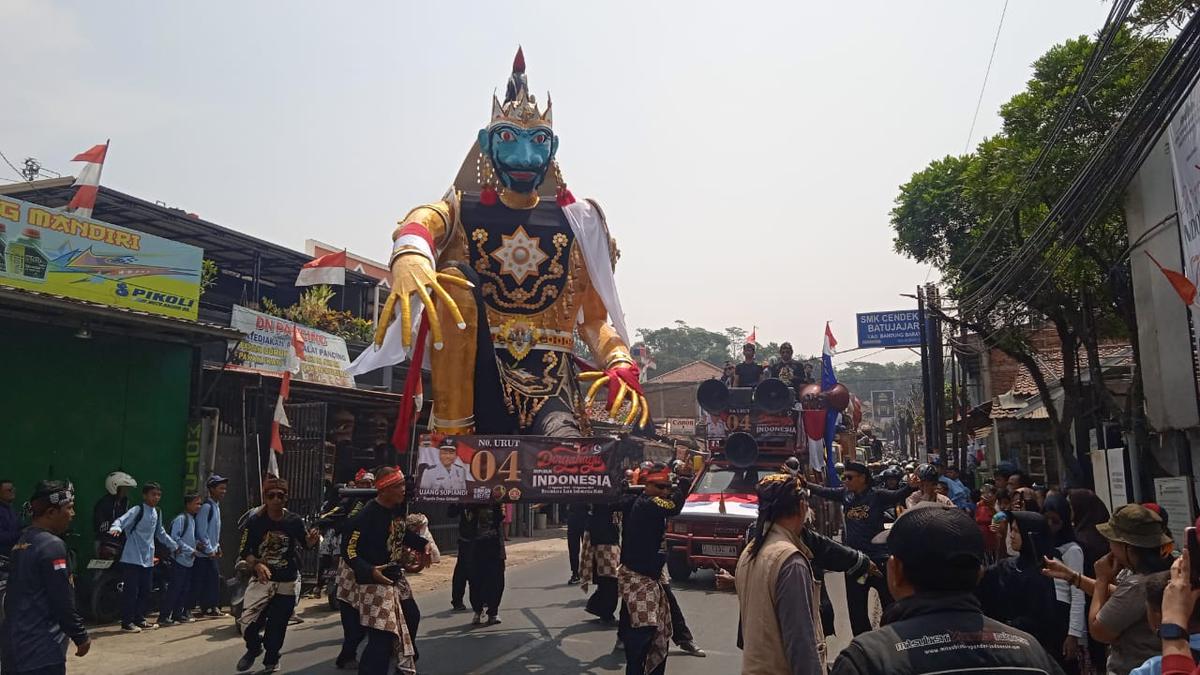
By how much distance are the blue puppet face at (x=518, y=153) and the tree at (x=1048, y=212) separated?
6310 millimetres

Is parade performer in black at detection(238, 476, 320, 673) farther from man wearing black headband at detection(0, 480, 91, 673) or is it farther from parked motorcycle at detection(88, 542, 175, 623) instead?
parked motorcycle at detection(88, 542, 175, 623)

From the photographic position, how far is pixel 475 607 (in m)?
9.26

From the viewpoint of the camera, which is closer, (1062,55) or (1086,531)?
(1086,531)

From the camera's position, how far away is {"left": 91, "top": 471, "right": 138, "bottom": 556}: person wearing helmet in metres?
9.58

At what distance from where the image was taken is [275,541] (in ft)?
23.7

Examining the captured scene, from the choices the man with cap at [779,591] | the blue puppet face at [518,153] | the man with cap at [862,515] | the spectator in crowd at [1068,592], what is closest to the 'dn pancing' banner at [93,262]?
the blue puppet face at [518,153]

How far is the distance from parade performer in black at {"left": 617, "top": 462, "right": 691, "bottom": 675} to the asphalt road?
1.16 meters

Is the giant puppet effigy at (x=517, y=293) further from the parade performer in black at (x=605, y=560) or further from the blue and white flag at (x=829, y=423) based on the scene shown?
the blue and white flag at (x=829, y=423)

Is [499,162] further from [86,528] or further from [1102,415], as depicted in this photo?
[1102,415]

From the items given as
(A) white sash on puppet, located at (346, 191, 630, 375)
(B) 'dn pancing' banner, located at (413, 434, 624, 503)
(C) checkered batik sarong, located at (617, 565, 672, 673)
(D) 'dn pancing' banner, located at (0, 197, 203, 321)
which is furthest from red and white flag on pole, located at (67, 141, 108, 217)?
(C) checkered batik sarong, located at (617, 565, 672, 673)

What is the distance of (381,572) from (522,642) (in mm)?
2696

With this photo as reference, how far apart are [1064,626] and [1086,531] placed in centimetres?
61

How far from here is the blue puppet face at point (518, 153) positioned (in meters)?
7.99

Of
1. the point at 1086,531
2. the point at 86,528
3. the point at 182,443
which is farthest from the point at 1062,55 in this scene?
the point at 86,528
